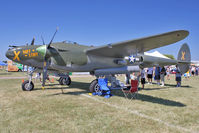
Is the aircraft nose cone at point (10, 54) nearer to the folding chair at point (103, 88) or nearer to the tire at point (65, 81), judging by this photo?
the folding chair at point (103, 88)

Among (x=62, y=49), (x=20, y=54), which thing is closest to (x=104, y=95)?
(x=62, y=49)

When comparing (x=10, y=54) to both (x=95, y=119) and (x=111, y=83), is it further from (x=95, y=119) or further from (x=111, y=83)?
(x=95, y=119)

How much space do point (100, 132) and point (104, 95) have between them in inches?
185

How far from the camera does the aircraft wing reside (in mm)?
6355

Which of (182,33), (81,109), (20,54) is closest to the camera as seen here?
(81,109)

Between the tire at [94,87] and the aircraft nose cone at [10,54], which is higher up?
the aircraft nose cone at [10,54]

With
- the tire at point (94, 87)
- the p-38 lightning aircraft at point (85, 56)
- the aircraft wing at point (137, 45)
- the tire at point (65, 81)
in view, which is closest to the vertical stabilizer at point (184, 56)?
the p-38 lightning aircraft at point (85, 56)

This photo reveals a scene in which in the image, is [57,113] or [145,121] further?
[57,113]

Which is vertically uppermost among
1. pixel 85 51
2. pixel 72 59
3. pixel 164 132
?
pixel 85 51

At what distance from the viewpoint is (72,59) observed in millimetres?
8422

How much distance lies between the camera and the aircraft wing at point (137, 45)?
20.8ft

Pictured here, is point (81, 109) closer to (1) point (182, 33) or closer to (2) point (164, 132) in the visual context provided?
(2) point (164, 132)

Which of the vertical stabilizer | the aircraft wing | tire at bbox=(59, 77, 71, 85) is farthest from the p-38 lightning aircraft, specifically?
the vertical stabilizer

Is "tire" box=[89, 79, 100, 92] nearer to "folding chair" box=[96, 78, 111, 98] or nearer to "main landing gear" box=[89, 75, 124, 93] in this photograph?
"main landing gear" box=[89, 75, 124, 93]
